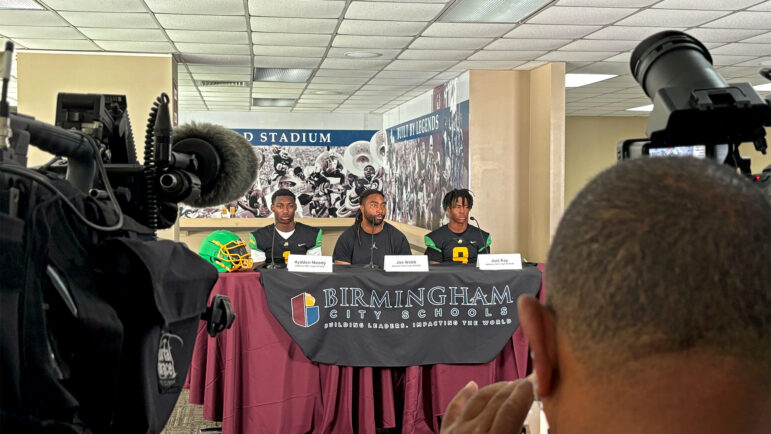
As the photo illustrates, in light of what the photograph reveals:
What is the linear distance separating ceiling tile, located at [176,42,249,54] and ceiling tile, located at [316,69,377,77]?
1.34m

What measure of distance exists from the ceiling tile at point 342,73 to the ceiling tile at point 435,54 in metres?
1.07

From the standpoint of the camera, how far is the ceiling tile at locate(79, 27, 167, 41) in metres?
5.74

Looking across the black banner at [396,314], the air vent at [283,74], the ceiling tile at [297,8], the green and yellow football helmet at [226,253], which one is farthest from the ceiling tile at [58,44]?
the black banner at [396,314]

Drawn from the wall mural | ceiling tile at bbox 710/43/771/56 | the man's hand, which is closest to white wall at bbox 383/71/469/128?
the wall mural

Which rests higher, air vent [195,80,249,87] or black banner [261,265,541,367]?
air vent [195,80,249,87]

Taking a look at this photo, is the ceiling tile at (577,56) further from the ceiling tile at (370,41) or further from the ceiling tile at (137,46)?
the ceiling tile at (137,46)

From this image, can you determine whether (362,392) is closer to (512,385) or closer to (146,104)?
(512,385)

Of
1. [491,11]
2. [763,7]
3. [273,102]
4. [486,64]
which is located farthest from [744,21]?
[273,102]

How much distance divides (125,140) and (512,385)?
37.7 inches

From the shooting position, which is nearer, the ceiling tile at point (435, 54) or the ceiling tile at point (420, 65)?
the ceiling tile at point (435, 54)

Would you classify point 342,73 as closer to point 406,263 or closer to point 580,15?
point 580,15

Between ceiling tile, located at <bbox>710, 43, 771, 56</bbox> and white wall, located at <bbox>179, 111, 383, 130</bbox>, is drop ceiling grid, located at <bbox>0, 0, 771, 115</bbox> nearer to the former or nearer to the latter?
ceiling tile, located at <bbox>710, 43, 771, 56</bbox>

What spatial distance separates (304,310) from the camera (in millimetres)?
3982

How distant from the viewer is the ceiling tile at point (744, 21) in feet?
16.8
